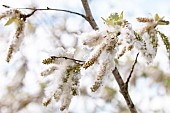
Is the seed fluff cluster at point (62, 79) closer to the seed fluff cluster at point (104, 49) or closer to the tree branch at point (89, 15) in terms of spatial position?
the seed fluff cluster at point (104, 49)

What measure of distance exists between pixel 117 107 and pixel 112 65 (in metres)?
6.12

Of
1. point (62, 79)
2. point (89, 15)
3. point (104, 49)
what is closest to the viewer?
point (104, 49)

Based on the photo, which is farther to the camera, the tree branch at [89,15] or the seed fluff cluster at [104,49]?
the tree branch at [89,15]

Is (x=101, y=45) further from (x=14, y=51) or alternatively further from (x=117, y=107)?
(x=117, y=107)

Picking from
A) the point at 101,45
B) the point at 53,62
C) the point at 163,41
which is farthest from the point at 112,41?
the point at 53,62

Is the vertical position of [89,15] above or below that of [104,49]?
above

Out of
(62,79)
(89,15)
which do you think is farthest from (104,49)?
(89,15)

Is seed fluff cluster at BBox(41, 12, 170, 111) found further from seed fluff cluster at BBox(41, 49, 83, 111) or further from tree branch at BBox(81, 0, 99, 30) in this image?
tree branch at BBox(81, 0, 99, 30)

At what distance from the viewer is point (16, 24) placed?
2.34 meters

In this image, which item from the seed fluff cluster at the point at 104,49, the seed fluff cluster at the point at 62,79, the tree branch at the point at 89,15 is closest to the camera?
the seed fluff cluster at the point at 104,49

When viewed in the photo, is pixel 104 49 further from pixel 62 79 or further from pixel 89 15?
pixel 89 15

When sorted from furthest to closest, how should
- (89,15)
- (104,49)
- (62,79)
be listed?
1. (89,15)
2. (62,79)
3. (104,49)

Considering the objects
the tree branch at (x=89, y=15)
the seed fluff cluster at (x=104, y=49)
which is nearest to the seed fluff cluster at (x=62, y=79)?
the seed fluff cluster at (x=104, y=49)

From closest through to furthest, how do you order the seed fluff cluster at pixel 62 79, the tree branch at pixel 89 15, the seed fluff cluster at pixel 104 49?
the seed fluff cluster at pixel 104 49 < the seed fluff cluster at pixel 62 79 < the tree branch at pixel 89 15
